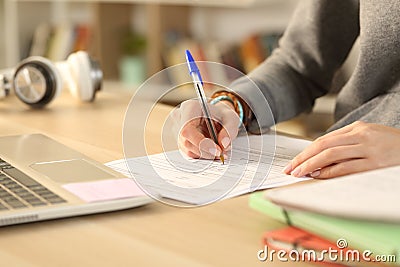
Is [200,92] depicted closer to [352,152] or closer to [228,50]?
[352,152]

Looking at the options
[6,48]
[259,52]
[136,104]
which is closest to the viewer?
[136,104]

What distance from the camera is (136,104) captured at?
3.56 feet

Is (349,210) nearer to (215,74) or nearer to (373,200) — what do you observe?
(373,200)

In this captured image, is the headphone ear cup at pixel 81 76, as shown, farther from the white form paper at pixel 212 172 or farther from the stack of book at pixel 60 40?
the stack of book at pixel 60 40

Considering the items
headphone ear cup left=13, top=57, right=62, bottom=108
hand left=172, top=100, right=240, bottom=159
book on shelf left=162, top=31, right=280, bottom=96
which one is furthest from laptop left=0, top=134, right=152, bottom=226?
book on shelf left=162, top=31, right=280, bottom=96

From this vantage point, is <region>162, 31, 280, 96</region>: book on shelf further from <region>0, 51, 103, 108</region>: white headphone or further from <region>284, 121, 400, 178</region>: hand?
<region>284, 121, 400, 178</region>: hand

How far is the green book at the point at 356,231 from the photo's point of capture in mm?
621

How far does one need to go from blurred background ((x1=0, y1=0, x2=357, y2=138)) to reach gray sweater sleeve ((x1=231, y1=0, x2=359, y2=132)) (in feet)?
5.22

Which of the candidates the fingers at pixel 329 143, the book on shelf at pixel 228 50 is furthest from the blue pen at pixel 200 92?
the book on shelf at pixel 228 50

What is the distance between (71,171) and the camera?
94 cm

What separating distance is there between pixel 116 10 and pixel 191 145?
2825 millimetres

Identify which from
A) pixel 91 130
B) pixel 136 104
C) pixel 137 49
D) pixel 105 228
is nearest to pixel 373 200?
pixel 105 228
